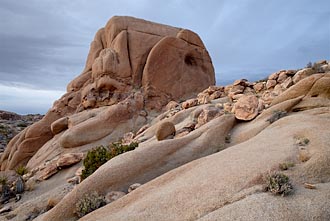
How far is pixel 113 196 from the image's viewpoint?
880 cm

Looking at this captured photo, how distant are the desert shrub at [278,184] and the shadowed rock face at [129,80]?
56.0ft

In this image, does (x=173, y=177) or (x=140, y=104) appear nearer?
(x=173, y=177)

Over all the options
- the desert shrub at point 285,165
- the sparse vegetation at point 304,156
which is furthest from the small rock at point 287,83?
the desert shrub at point 285,165

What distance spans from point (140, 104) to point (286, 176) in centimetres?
1851

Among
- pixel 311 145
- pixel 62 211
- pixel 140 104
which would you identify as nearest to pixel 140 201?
pixel 62 211

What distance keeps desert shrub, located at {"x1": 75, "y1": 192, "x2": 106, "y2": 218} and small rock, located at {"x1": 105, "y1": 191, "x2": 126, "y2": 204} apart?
0.15 m

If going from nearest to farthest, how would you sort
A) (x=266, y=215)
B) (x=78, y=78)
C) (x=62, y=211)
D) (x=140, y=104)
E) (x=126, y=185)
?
(x=266, y=215) → (x=62, y=211) → (x=126, y=185) → (x=140, y=104) → (x=78, y=78)

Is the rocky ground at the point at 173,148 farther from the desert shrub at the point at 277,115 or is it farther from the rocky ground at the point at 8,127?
the rocky ground at the point at 8,127

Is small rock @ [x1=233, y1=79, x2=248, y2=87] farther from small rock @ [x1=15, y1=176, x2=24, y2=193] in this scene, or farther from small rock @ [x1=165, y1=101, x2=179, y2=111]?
small rock @ [x1=15, y1=176, x2=24, y2=193]

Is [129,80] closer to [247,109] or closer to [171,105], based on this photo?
[171,105]

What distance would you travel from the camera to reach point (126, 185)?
375 inches

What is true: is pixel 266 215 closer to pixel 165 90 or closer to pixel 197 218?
pixel 197 218

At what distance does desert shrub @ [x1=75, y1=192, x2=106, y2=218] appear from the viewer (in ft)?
27.3

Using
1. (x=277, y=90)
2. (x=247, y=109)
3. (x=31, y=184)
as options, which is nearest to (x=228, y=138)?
(x=247, y=109)
